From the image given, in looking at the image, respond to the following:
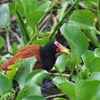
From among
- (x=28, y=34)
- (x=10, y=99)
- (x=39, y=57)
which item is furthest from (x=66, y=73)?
(x=10, y=99)

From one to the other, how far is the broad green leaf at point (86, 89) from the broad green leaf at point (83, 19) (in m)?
1.06

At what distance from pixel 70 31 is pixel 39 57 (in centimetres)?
58

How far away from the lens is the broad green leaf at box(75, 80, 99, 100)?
6.92ft

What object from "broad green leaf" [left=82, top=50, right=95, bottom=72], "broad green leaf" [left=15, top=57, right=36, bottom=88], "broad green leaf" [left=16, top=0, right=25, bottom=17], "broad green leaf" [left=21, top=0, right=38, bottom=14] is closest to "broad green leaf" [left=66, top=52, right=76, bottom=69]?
"broad green leaf" [left=82, top=50, right=95, bottom=72]

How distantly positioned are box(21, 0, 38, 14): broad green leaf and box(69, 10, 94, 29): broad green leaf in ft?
0.99

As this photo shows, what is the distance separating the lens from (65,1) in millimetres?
3988

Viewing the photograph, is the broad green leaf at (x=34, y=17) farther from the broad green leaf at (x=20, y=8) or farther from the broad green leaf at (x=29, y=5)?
the broad green leaf at (x=20, y=8)

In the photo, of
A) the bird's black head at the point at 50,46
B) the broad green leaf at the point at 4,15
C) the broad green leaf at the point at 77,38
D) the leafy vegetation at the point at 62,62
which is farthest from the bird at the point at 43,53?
the broad green leaf at the point at 77,38

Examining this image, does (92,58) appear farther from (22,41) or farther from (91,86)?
(22,41)

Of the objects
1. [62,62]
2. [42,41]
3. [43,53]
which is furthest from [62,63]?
[42,41]

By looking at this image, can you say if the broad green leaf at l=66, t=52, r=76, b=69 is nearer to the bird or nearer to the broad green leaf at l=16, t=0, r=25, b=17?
the bird

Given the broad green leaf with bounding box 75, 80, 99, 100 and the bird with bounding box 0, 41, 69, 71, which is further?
the bird with bounding box 0, 41, 69, 71

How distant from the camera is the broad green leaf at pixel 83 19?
3173mm

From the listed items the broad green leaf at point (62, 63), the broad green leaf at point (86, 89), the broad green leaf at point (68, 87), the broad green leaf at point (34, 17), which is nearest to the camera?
the broad green leaf at point (86, 89)
